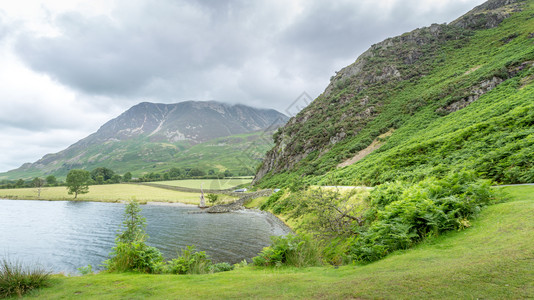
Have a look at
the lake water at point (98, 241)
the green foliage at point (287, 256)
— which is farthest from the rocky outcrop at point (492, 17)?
the green foliage at point (287, 256)

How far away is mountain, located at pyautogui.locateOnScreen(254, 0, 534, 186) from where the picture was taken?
19033mm

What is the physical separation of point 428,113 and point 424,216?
174 feet

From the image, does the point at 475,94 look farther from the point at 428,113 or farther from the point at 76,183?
the point at 76,183

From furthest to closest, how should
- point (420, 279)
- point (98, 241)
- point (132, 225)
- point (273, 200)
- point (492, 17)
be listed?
point (492, 17) → point (273, 200) → point (98, 241) → point (132, 225) → point (420, 279)

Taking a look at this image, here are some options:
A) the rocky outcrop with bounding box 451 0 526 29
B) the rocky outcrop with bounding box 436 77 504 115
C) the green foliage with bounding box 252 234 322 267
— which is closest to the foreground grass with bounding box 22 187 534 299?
the green foliage with bounding box 252 234 322 267

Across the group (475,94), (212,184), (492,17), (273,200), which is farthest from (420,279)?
(492,17)

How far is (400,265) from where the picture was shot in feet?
23.1

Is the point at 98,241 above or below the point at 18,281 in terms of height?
below

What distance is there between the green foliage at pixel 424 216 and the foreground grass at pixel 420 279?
1.63 ft

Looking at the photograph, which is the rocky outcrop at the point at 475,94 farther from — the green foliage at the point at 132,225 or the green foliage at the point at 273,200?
the green foliage at the point at 132,225

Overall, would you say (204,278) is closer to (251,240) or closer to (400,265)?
(400,265)

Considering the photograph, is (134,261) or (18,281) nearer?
(18,281)

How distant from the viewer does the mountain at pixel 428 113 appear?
19033mm

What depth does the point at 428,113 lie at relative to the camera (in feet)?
172
